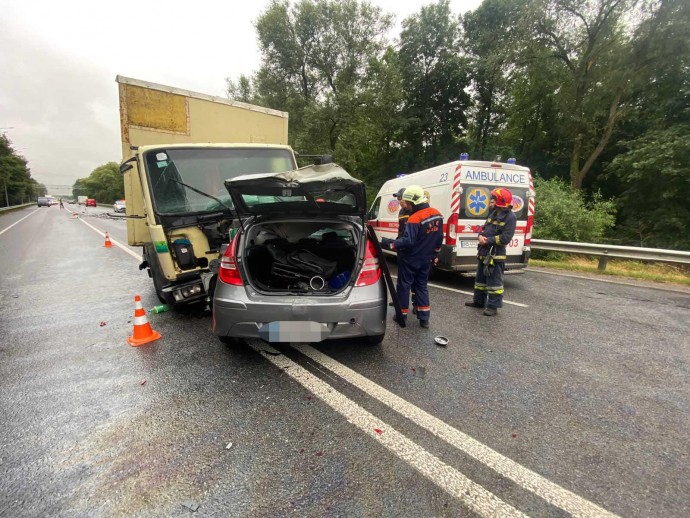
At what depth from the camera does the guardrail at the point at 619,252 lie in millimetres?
6816

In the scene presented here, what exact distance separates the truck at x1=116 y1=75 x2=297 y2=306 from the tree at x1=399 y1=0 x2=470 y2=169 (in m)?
19.1

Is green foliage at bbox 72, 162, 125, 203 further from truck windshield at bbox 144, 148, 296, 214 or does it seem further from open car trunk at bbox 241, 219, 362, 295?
open car trunk at bbox 241, 219, 362, 295

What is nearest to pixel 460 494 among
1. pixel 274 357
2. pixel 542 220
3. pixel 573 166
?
pixel 274 357

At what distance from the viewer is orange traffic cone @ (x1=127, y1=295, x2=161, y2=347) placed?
3664 mm

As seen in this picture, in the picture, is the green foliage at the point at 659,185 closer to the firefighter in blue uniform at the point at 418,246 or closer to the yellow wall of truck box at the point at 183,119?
the firefighter in blue uniform at the point at 418,246

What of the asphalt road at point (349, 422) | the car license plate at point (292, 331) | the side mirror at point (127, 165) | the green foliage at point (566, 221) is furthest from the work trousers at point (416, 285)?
the green foliage at point (566, 221)

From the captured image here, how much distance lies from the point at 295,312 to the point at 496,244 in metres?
3.27

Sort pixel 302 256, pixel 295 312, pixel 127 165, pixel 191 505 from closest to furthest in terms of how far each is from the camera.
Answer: pixel 191 505 → pixel 295 312 → pixel 302 256 → pixel 127 165

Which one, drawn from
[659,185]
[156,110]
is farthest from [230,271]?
[659,185]

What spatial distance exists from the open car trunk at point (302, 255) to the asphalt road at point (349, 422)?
71 cm

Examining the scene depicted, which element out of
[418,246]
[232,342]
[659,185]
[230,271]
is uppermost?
[659,185]

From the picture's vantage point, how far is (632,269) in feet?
27.1

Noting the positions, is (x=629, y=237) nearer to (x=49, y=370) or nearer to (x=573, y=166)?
(x=573, y=166)

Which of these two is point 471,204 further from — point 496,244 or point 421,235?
point 421,235
